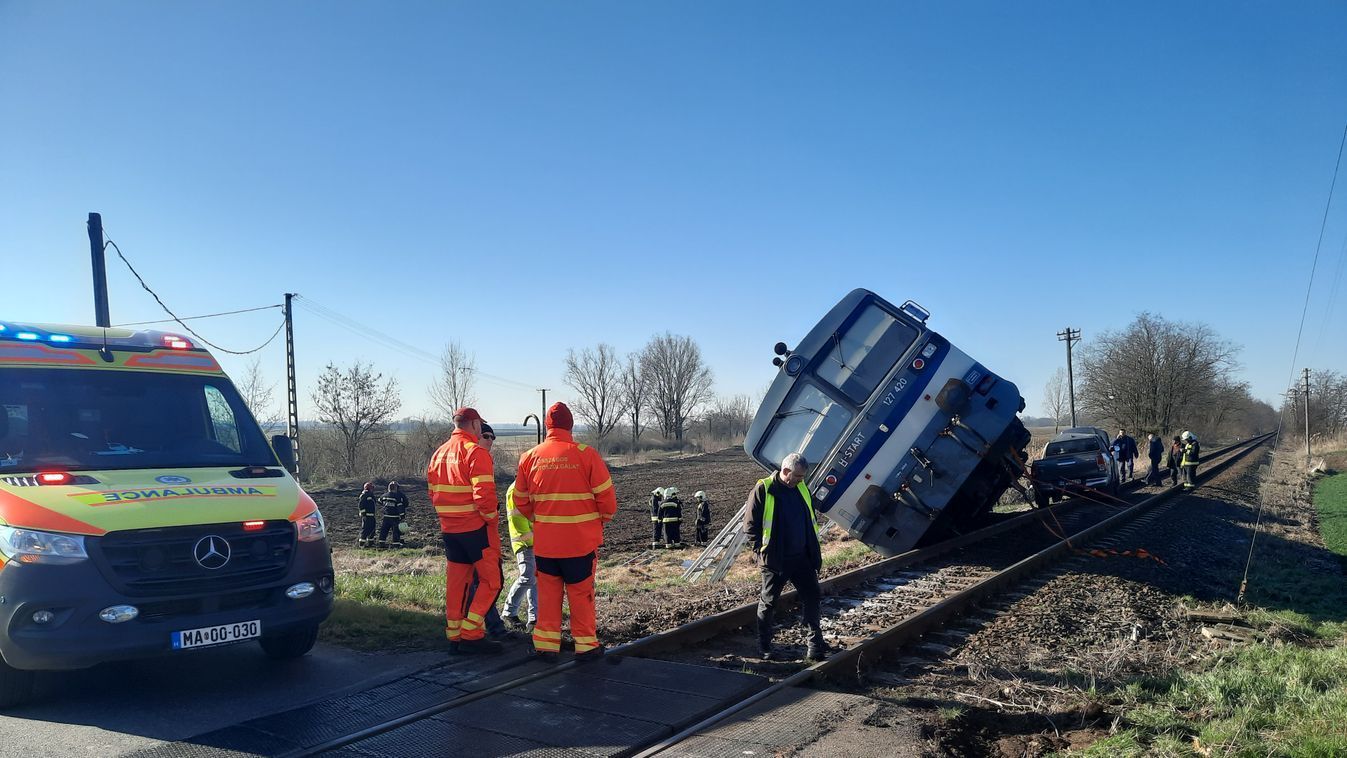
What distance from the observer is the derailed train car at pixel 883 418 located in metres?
10.6

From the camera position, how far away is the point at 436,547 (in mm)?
17656

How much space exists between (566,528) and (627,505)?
20604 millimetres

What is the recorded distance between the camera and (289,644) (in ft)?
20.6

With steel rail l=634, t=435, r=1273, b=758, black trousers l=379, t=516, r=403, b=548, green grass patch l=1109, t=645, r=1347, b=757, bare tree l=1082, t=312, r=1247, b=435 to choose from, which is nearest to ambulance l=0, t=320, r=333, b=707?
steel rail l=634, t=435, r=1273, b=758

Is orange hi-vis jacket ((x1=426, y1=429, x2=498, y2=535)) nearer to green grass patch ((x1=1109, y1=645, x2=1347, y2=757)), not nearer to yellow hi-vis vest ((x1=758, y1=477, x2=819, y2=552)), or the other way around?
yellow hi-vis vest ((x1=758, y1=477, x2=819, y2=552))

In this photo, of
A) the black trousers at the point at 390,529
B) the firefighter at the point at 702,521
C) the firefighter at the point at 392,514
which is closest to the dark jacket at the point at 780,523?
the firefighter at the point at 702,521

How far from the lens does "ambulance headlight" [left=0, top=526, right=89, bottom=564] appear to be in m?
4.88

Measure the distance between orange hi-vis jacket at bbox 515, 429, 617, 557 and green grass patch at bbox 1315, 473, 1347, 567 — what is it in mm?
12428

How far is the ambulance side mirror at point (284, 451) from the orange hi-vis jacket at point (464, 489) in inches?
50.5

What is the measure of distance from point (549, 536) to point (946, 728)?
2896 mm

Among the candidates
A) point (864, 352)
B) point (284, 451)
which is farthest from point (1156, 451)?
point (284, 451)

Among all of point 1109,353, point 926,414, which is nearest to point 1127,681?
point 926,414

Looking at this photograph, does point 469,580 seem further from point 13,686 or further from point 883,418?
point 883,418

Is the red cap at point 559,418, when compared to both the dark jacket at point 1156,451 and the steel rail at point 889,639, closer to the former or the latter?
the steel rail at point 889,639
